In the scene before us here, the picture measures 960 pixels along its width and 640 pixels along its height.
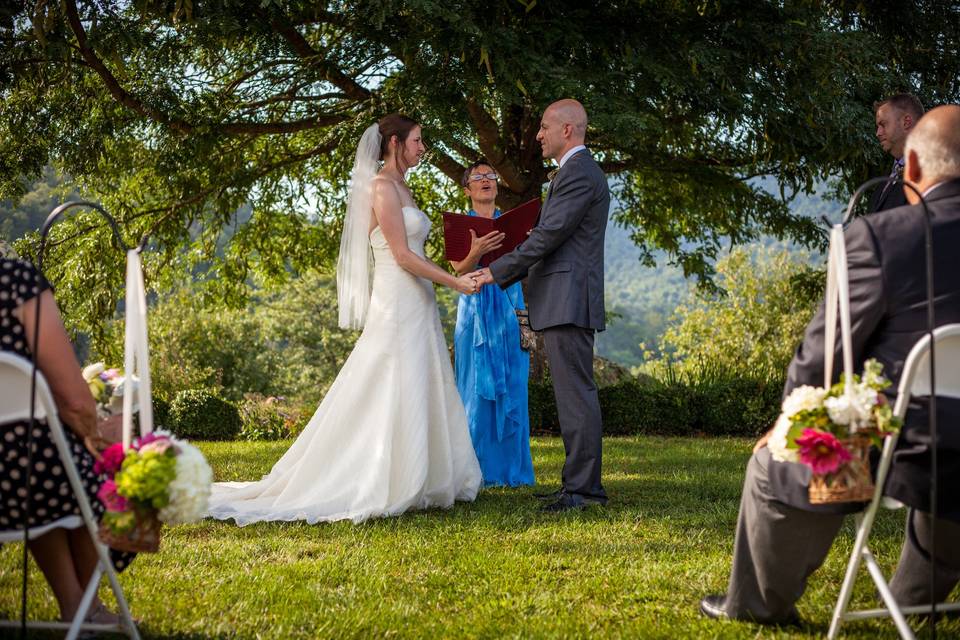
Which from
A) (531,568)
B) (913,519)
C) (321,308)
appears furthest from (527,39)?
(321,308)

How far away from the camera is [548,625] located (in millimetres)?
3449

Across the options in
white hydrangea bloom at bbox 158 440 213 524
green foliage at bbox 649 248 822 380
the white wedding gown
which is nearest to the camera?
white hydrangea bloom at bbox 158 440 213 524

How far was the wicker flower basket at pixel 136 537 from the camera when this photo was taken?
268 cm

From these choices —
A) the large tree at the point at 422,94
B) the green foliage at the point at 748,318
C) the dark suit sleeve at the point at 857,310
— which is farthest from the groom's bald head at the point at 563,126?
the green foliage at the point at 748,318

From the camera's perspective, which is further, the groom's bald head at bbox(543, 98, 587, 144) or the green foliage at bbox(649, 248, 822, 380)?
the green foliage at bbox(649, 248, 822, 380)

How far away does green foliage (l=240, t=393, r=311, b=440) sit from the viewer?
12328mm

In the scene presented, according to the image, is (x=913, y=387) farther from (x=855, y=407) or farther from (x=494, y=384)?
(x=494, y=384)

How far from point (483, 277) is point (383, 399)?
3.27 ft

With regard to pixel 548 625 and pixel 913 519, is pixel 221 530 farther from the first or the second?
pixel 913 519

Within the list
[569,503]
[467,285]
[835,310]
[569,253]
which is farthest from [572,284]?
[835,310]

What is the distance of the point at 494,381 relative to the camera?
281 inches

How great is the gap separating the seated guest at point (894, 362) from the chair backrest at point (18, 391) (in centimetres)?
218

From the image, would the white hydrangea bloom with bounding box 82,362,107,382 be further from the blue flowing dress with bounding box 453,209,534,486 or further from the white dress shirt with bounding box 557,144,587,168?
the blue flowing dress with bounding box 453,209,534,486

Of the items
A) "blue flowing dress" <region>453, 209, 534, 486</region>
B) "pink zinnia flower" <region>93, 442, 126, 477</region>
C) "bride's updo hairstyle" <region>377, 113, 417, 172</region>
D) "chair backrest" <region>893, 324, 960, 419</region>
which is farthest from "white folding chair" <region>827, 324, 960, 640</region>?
"blue flowing dress" <region>453, 209, 534, 486</region>
